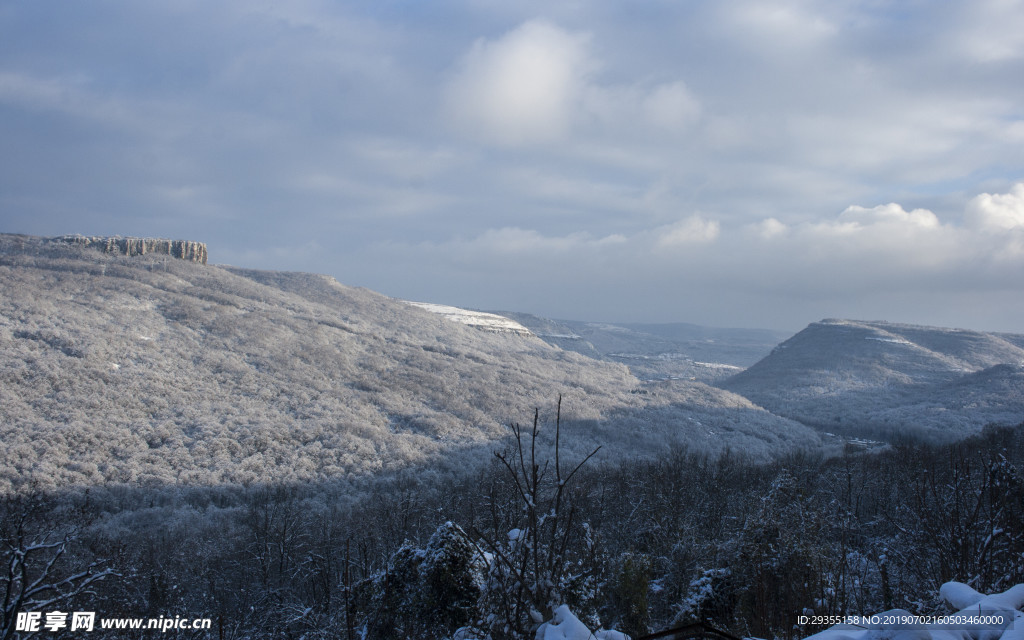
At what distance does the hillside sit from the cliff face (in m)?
5.70

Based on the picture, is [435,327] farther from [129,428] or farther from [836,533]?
[836,533]

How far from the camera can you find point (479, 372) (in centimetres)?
10031

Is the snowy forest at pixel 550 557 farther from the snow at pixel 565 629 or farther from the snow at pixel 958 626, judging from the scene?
the snow at pixel 958 626

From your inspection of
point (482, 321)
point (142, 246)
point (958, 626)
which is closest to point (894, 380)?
point (482, 321)

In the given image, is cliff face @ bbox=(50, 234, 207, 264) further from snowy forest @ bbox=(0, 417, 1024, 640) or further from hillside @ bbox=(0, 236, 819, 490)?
snowy forest @ bbox=(0, 417, 1024, 640)

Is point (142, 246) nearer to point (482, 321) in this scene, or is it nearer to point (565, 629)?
point (482, 321)

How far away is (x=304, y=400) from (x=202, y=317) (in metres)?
29.3

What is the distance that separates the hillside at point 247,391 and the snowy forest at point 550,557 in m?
9.65

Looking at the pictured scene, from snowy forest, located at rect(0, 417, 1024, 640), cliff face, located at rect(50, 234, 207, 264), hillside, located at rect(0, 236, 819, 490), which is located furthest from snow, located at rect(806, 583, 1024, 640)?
cliff face, located at rect(50, 234, 207, 264)

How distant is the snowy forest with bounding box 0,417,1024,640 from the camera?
14.6 feet

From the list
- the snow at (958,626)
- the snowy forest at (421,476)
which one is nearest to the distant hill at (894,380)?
the snowy forest at (421,476)

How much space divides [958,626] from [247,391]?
250ft

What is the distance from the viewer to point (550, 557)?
3.52 meters

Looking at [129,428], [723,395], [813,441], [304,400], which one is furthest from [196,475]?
[723,395]
